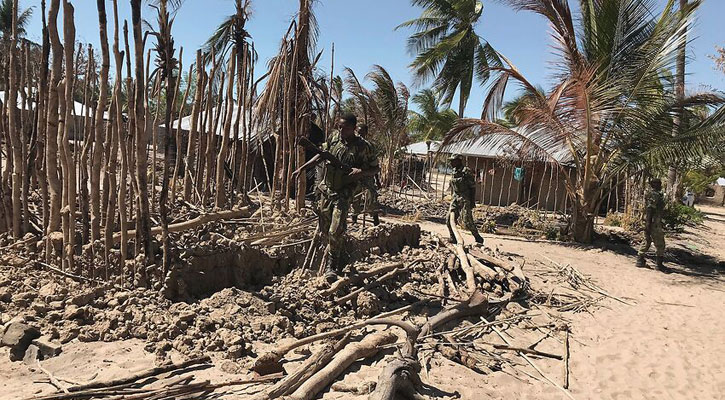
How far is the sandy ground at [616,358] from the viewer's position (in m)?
3.15

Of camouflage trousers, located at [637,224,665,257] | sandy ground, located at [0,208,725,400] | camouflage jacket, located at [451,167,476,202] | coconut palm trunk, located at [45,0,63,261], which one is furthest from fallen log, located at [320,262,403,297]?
camouflage trousers, located at [637,224,665,257]

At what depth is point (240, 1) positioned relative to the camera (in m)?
7.57

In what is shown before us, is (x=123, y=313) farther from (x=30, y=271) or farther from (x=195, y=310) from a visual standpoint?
(x=30, y=271)

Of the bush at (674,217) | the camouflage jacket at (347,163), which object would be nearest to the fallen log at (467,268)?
the camouflage jacket at (347,163)

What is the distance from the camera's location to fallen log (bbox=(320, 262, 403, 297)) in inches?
184

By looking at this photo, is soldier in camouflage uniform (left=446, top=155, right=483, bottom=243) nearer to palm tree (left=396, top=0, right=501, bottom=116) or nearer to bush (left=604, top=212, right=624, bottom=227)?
bush (left=604, top=212, right=624, bottom=227)

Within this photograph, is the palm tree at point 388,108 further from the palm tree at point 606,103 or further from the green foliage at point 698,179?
the green foliage at point 698,179

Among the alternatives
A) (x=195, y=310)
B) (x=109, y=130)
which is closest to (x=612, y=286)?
(x=195, y=310)

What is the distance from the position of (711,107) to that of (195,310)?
928cm

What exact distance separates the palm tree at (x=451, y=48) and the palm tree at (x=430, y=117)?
3.42ft

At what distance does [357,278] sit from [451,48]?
15748mm

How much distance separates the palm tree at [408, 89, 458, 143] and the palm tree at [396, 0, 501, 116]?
1.04m

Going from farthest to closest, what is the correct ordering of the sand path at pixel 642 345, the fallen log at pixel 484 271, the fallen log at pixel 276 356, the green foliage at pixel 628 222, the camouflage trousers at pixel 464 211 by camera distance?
1. the green foliage at pixel 628 222
2. the camouflage trousers at pixel 464 211
3. the fallen log at pixel 484 271
4. the sand path at pixel 642 345
5. the fallen log at pixel 276 356

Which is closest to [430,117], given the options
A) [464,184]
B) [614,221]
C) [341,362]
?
[614,221]
